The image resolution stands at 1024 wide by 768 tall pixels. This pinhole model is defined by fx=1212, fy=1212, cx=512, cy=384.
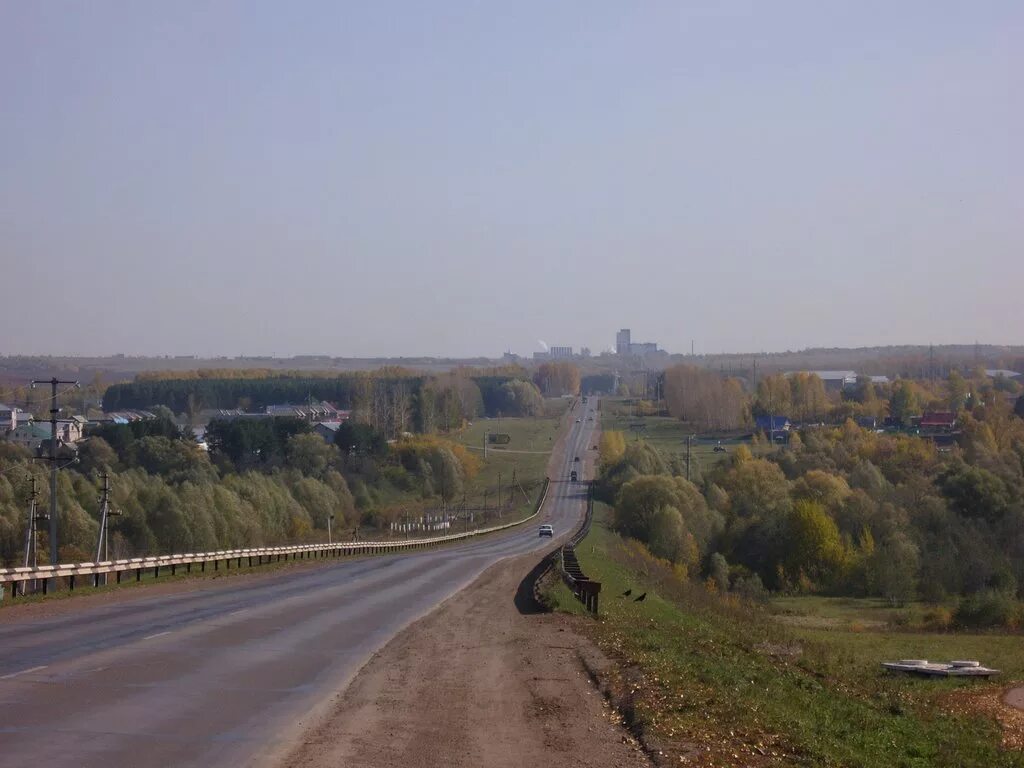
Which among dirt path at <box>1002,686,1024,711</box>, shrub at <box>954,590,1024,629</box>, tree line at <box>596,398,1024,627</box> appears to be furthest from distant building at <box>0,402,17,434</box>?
dirt path at <box>1002,686,1024,711</box>

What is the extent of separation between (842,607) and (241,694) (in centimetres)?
5436

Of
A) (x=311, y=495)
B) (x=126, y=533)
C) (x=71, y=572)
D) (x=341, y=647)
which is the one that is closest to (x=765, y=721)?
(x=341, y=647)

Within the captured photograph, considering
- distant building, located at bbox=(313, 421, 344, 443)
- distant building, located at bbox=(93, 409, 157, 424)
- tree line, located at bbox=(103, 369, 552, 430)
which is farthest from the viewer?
tree line, located at bbox=(103, 369, 552, 430)

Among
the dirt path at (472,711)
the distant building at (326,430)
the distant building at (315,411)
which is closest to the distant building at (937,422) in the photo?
the distant building at (326,430)

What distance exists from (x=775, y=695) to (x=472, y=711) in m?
5.33

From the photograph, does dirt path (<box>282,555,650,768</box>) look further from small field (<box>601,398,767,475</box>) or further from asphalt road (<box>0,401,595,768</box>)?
small field (<box>601,398,767,475</box>)

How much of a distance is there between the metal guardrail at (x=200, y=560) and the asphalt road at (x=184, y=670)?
2.72m

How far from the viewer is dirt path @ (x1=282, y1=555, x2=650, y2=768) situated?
1230cm

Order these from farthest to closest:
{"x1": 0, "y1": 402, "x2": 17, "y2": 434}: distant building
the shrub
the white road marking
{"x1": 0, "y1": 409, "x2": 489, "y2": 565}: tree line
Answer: {"x1": 0, "y1": 402, "x2": 17, "y2": 434}: distant building → {"x1": 0, "y1": 409, "x2": 489, "y2": 565}: tree line → the shrub → the white road marking

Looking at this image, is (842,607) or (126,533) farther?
(126,533)

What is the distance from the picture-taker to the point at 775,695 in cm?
1792

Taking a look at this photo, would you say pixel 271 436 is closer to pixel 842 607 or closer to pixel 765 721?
pixel 842 607

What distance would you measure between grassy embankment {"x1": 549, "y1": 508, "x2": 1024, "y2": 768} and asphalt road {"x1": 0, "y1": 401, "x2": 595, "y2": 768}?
4284 mm

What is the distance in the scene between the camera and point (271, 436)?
114500mm
